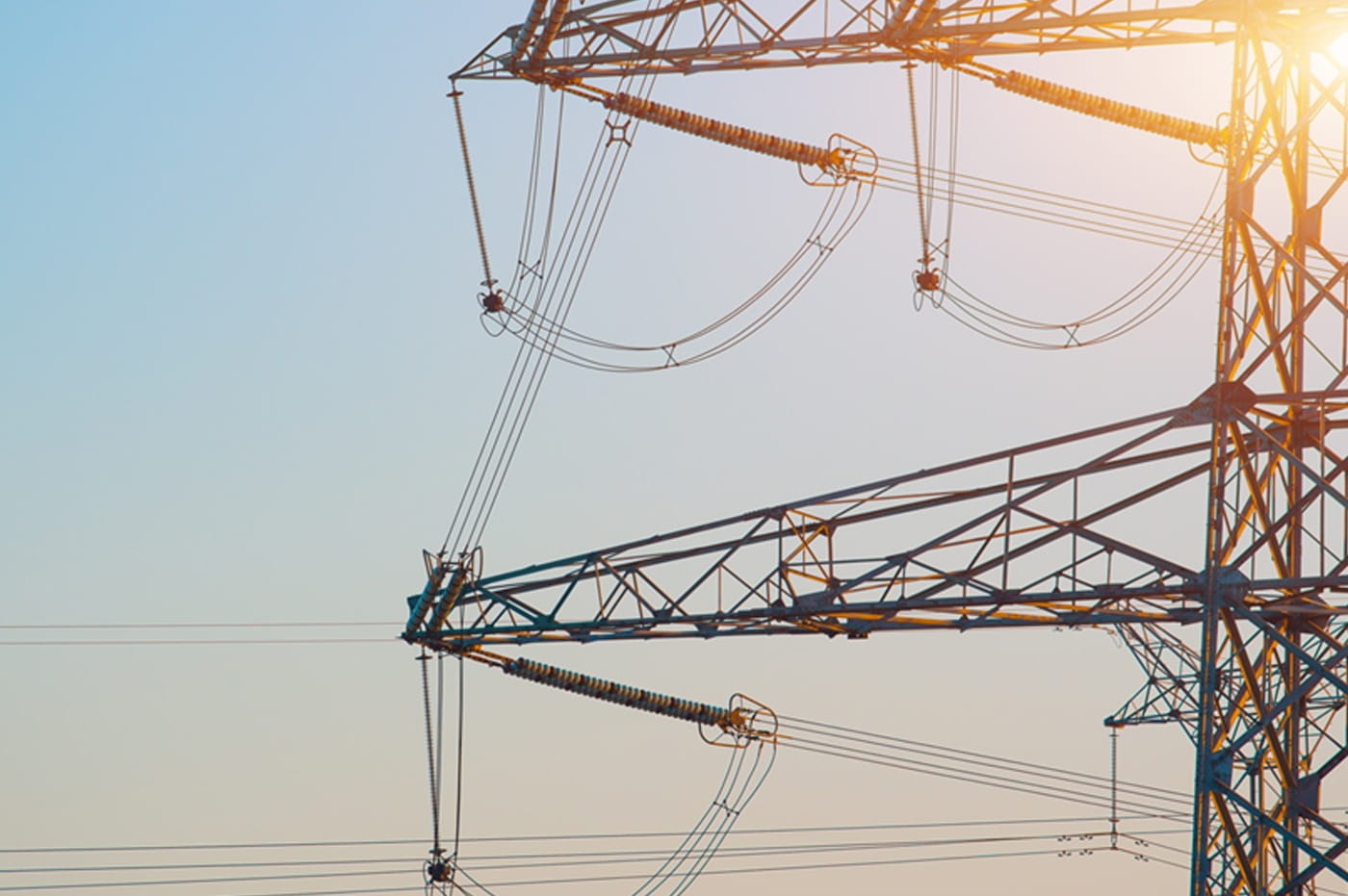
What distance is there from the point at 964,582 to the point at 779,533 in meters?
2.47

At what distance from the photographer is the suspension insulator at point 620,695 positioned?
28094 millimetres

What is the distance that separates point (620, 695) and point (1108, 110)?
10753 mm

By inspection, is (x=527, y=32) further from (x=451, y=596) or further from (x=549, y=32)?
(x=451, y=596)

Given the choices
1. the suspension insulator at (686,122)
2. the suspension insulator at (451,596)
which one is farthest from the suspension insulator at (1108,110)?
the suspension insulator at (451,596)

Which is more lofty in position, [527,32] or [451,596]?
[527,32]

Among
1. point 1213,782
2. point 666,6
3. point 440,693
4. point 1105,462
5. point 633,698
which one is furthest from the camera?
point 440,693

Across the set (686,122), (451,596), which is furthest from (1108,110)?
(451,596)

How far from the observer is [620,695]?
2817 cm

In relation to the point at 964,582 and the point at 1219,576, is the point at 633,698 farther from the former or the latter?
the point at 1219,576

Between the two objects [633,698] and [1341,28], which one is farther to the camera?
[633,698]

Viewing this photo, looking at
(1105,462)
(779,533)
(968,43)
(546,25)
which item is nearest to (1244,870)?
(1105,462)

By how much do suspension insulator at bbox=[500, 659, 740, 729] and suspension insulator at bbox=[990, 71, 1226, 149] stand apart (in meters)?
8.97

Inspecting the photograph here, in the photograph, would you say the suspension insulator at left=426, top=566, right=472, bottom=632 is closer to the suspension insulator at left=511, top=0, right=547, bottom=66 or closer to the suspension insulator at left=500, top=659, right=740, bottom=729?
Result: the suspension insulator at left=500, top=659, right=740, bottom=729

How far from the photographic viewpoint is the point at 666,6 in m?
26.2
